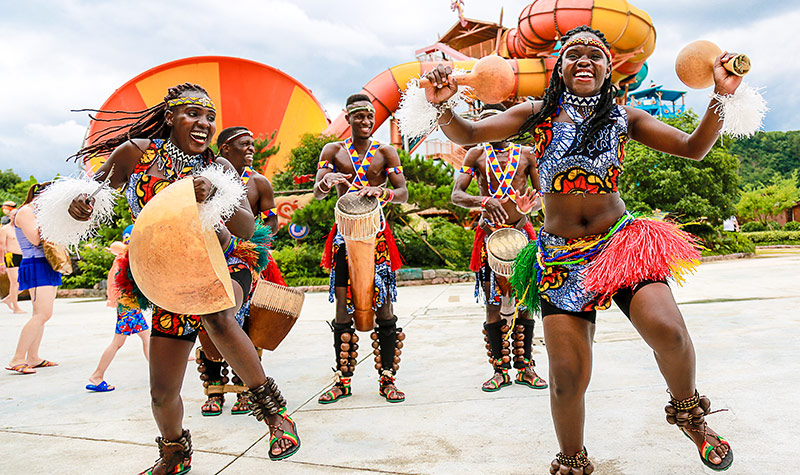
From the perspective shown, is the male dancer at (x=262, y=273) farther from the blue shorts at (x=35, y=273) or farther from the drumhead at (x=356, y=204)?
the blue shorts at (x=35, y=273)

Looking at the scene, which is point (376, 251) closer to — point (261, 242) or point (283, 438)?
point (261, 242)

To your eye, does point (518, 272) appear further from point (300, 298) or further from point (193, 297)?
point (300, 298)

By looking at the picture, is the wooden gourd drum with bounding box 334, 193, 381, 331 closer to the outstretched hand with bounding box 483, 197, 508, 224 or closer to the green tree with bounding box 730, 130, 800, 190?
Answer: the outstretched hand with bounding box 483, 197, 508, 224

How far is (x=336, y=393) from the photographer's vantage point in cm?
365

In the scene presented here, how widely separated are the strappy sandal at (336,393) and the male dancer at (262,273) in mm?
501

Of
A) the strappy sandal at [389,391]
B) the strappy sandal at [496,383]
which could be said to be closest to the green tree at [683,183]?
the strappy sandal at [496,383]

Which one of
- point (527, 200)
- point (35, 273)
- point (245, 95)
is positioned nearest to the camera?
point (527, 200)

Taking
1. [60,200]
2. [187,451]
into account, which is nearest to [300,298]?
[187,451]

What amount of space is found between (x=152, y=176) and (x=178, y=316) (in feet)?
2.43

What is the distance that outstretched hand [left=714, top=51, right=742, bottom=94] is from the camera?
7.11ft

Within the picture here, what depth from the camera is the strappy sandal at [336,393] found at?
11.8ft

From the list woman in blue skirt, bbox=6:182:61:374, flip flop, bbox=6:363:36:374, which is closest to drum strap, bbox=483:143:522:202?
woman in blue skirt, bbox=6:182:61:374

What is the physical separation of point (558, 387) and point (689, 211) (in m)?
17.0

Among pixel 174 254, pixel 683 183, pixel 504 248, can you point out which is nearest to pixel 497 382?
pixel 504 248
